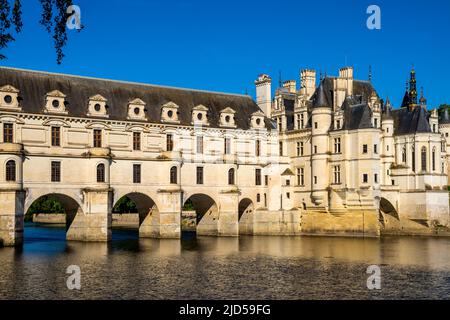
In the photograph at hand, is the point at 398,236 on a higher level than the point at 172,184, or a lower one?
lower

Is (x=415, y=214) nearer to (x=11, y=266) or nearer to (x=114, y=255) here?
(x=114, y=255)

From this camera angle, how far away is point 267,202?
184 ft

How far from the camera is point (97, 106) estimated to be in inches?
1871

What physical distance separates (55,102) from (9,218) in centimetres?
887

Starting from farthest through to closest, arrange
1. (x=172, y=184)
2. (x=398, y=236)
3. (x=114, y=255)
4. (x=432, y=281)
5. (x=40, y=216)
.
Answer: (x=40, y=216) → (x=398, y=236) → (x=172, y=184) → (x=114, y=255) → (x=432, y=281)

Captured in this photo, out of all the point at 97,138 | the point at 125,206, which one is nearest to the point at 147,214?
the point at 97,138

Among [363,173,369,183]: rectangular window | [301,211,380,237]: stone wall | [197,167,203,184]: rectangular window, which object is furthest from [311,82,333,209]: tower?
[197,167,203,184]: rectangular window

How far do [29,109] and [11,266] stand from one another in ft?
51.9

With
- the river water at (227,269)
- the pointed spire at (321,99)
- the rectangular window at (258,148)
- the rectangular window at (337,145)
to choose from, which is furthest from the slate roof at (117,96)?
the river water at (227,269)

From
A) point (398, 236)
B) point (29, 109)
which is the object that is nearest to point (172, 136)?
point (29, 109)

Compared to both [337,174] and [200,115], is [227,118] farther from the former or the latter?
[337,174]

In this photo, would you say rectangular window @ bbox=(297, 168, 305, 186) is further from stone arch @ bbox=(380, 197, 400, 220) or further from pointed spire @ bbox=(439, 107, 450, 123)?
pointed spire @ bbox=(439, 107, 450, 123)

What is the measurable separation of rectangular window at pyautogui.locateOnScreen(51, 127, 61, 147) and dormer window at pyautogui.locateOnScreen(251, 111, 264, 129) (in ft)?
57.2

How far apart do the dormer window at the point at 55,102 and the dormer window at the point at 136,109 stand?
5150mm
